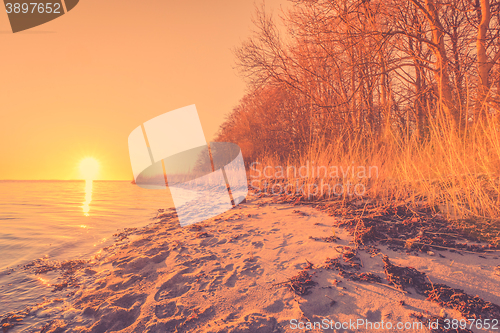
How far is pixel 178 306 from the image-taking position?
1744mm

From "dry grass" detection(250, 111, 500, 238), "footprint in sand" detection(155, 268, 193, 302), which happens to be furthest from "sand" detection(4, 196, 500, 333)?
"dry grass" detection(250, 111, 500, 238)

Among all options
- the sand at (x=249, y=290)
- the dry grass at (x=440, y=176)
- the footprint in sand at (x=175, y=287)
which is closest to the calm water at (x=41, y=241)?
the sand at (x=249, y=290)

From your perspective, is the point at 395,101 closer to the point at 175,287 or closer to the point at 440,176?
the point at 440,176

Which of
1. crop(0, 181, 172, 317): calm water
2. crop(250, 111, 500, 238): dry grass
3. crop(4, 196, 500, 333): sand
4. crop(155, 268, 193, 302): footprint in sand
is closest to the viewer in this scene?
crop(4, 196, 500, 333): sand

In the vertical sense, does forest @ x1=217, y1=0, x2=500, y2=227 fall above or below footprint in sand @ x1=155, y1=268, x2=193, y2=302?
above

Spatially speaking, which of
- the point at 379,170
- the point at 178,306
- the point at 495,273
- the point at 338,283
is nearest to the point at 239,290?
Answer: the point at 178,306

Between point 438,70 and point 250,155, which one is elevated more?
point 438,70

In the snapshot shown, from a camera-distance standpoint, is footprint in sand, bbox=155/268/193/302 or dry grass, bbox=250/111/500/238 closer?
footprint in sand, bbox=155/268/193/302

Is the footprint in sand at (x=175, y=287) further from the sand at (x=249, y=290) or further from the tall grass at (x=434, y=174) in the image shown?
the tall grass at (x=434, y=174)

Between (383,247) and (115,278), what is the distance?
2866 millimetres

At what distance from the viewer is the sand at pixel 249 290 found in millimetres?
1455

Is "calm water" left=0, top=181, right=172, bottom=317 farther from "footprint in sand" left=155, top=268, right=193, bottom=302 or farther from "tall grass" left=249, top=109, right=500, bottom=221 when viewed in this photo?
"tall grass" left=249, top=109, right=500, bottom=221

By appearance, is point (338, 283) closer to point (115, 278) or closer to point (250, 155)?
point (115, 278)

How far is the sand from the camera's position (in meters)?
1.46
